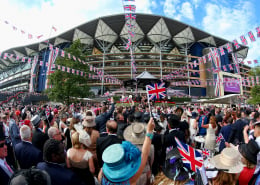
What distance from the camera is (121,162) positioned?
1464 mm

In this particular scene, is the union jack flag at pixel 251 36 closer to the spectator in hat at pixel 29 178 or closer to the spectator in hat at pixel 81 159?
the spectator in hat at pixel 81 159

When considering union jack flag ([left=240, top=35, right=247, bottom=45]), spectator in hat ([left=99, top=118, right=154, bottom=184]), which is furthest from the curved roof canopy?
spectator in hat ([left=99, top=118, right=154, bottom=184])

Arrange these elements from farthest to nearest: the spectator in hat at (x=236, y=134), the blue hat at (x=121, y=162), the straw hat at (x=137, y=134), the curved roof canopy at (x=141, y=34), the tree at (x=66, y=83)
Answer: the curved roof canopy at (x=141, y=34), the tree at (x=66, y=83), the spectator in hat at (x=236, y=134), the straw hat at (x=137, y=134), the blue hat at (x=121, y=162)

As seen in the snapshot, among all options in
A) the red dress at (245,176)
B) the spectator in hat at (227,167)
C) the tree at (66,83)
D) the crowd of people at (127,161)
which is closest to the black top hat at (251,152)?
the crowd of people at (127,161)

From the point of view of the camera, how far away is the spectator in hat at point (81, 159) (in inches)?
→ 96.9

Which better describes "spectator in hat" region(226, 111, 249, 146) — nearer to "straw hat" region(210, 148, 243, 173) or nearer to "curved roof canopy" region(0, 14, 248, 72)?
"straw hat" region(210, 148, 243, 173)

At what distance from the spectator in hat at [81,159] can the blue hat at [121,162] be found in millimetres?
1073

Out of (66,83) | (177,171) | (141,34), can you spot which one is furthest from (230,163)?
(141,34)

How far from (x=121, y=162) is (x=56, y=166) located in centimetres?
106

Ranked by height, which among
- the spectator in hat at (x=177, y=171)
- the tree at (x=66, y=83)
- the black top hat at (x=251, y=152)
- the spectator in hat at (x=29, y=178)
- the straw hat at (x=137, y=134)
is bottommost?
the spectator in hat at (x=177, y=171)

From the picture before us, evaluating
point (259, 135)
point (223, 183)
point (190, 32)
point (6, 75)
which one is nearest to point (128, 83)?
point (259, 135)

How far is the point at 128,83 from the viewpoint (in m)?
19.9

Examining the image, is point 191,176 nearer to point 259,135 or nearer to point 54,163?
point 259,135

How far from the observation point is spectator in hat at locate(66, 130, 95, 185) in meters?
2.46
